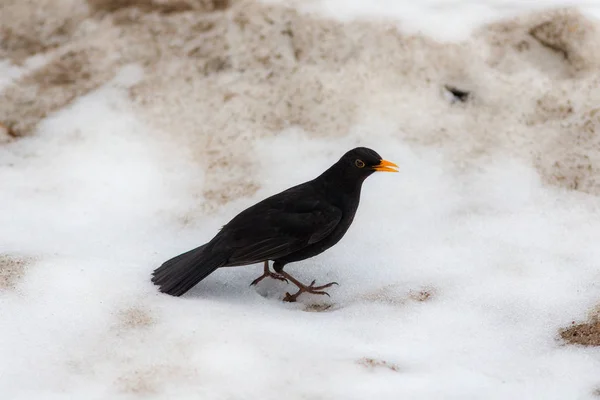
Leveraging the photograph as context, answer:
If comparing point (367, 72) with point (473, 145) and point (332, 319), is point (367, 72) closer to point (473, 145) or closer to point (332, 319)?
point (473, 145)

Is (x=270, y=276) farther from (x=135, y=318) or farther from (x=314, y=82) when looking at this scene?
(x=314, y=82)

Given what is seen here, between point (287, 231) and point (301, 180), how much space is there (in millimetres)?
1152

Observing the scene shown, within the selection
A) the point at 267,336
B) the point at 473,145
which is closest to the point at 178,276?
the point at 267,336

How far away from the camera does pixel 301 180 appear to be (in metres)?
6.00

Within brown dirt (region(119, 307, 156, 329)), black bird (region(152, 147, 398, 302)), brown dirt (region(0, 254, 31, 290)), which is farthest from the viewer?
black bird (region(152, 147, 398, 302))

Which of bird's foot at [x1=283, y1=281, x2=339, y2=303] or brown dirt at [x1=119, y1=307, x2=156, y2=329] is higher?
brown dirt at [x1=119, y1=307, x2=156, y2=329]

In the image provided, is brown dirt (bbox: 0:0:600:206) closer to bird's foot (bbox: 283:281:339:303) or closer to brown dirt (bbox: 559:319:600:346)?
bird's foot (bbox: 283:281:339:303)

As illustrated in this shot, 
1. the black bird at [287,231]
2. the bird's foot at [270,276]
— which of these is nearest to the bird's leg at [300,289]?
the black bird at [287,231]

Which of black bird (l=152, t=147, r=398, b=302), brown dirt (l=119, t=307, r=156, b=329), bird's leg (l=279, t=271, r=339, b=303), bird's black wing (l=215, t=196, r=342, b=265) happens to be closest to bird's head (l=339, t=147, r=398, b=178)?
black bird (l=152, t=147, r=398, b=302)

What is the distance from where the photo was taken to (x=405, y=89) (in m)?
6.43

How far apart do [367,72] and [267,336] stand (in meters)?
3.05

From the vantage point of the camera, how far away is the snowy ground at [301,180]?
13.0 ft

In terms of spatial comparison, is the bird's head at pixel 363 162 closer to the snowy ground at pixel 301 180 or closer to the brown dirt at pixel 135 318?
the snowy ground at pixel 301 180

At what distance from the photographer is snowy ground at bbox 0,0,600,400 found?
398 cm
